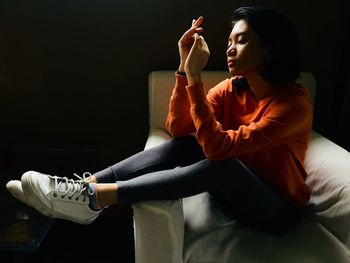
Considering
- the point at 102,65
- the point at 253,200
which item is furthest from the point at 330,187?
the point at 102,65

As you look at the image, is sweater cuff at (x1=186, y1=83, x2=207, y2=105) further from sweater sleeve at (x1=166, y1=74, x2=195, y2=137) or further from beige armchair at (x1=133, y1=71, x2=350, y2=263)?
beige armchair at (x1=133, y1=71, x2=350, y2=263)

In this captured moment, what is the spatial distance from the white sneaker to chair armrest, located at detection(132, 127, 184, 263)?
0.17 m

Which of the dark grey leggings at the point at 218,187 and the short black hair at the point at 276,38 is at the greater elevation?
the short black hair at the point at 276,38

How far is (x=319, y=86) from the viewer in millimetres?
1861

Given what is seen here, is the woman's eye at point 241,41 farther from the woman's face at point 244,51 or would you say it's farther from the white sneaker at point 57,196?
the white sneaker at point 57,196

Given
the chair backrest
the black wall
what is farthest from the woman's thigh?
the black wall

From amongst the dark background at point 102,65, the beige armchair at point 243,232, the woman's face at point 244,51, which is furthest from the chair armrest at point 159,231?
the dark background at point 102,65

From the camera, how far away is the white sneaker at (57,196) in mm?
1094

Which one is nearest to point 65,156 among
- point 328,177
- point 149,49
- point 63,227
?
point 63,227

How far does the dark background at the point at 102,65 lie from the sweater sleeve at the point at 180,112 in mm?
513

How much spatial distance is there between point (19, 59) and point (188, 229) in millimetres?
1247

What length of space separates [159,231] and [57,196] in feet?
1.08

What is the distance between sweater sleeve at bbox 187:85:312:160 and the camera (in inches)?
42.2

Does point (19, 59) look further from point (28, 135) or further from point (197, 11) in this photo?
point (197, 11)
